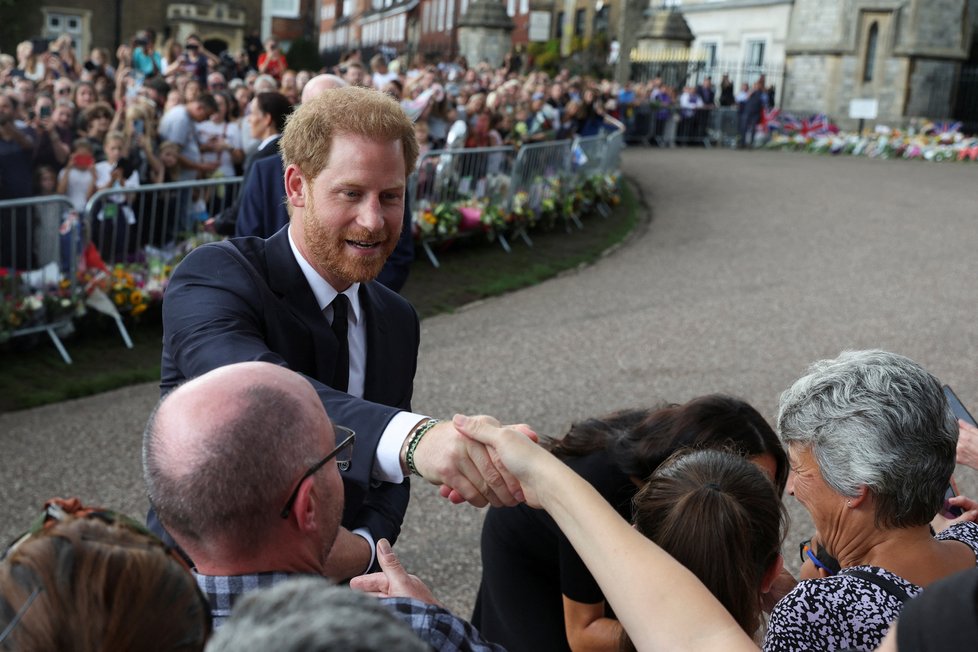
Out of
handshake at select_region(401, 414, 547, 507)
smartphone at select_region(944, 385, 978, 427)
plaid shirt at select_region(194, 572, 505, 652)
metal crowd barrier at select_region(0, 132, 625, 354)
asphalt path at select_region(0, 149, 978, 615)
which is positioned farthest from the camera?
metal crowd barrier at select_region(0, 132, 625, 354)

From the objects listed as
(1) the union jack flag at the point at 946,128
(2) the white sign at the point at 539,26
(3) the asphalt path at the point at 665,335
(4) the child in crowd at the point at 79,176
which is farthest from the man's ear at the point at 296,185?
(2) the white sign at the point at 539,26

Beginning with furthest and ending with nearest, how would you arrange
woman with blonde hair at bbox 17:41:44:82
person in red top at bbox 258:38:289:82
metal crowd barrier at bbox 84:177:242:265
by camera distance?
1. person in red top at bbox 258:38:289:82
2. woman with blonde hair at bbox 17:41:44:82
3. metal crowd barrier at bbox 84:177:242:265

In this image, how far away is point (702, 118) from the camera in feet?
101

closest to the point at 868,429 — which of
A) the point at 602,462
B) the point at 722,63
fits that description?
the point at 602,462

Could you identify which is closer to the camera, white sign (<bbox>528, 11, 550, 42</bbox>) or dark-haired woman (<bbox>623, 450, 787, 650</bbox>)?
dark-haired woman (<bbox>623, 450, 787, 650</bbox>)

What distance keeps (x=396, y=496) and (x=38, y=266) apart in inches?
244

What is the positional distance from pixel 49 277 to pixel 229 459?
7.10m

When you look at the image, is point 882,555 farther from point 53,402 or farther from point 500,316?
point 500,316

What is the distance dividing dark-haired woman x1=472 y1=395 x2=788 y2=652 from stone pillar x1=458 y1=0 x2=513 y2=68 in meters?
33.5

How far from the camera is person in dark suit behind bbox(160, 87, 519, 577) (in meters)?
2.63

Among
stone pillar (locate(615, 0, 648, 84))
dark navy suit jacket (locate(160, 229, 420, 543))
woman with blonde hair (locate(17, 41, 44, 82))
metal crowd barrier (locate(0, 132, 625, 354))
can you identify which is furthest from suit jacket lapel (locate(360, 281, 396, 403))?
stone pillar (locate(615, 0, 648, 84))

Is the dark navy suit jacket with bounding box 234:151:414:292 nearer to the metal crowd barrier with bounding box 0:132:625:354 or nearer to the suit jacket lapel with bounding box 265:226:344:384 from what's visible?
the suit jacket lapel with bounding box 265:226:344:384

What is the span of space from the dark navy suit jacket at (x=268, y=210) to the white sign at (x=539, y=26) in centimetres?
4608

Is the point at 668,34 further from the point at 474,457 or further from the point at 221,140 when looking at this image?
the point at 474,457
